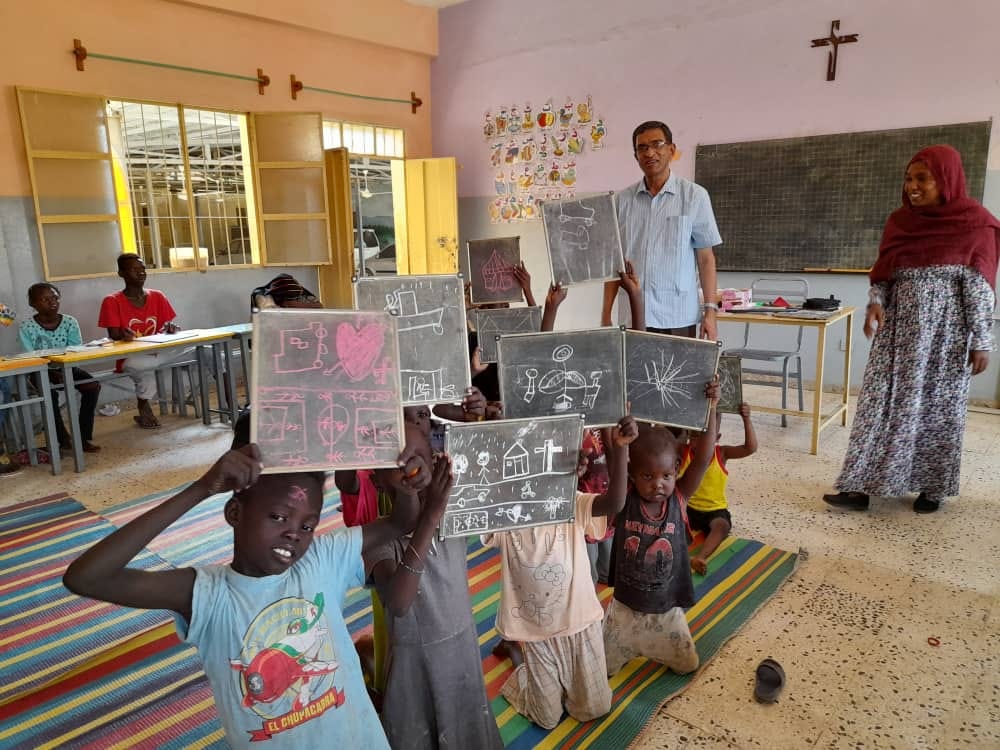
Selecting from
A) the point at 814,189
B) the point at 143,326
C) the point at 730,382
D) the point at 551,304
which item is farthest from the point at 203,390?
the point at 814,189

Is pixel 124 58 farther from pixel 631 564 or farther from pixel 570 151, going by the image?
pixel 631 564

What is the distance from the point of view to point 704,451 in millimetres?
2000

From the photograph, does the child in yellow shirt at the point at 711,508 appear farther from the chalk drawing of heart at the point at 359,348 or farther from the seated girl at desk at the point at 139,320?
the seated girl at desk at the point at 139,320

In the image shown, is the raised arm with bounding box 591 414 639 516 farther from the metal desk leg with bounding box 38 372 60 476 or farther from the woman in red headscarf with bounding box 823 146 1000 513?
the metal desk leg with bounding box 38 372 60 476

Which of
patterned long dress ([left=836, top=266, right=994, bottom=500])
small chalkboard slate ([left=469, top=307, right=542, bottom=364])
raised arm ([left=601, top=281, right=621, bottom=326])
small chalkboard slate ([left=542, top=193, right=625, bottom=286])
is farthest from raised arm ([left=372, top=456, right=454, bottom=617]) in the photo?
patterned long dress ([left=836, top=266, right=994, bottom=500])

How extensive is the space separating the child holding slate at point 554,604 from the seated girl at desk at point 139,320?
13.3 ft

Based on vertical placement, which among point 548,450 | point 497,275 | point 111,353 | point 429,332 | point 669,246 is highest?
point 669,246

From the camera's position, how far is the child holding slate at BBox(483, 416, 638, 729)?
1.83 m

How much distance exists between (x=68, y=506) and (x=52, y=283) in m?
2.48

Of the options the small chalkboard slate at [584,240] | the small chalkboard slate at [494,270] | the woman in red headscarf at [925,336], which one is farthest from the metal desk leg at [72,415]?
the woman in red headscarf at [925,336]

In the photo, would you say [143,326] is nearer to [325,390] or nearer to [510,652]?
[510,652]

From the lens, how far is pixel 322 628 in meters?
1.28

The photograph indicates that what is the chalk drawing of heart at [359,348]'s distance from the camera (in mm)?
1424

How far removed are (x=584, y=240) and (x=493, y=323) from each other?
645mm
